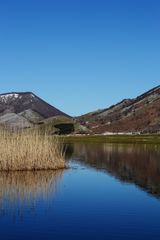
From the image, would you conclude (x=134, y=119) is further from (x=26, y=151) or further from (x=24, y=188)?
(x=24, y=188)

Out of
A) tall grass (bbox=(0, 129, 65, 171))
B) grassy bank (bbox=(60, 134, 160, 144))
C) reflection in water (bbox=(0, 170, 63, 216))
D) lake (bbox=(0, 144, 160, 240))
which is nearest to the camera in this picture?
lake (bbox=(0, 144, 160, 240))

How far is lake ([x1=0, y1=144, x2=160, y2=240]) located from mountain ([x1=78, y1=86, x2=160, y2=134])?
3958 inches

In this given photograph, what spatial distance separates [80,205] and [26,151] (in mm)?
10470

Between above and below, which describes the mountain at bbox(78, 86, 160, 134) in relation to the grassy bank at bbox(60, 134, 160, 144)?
above

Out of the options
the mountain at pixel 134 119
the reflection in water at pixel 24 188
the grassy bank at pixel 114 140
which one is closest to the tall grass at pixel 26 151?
the reflection in water at pixel 24 188

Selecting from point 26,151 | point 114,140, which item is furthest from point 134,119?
point 26,151

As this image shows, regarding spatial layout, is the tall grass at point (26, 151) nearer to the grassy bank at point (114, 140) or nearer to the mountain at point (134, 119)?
the grassy bank at point (114, 140)

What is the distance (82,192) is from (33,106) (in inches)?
4613

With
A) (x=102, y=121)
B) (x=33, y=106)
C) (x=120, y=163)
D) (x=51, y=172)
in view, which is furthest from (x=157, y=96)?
(x=51, y=172)

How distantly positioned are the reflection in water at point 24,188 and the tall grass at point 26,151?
628mm

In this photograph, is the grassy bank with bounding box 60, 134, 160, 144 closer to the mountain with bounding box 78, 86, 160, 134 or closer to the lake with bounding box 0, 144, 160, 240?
the mountain with bounding box 78, 86, 160, 134

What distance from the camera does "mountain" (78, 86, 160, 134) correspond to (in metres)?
143

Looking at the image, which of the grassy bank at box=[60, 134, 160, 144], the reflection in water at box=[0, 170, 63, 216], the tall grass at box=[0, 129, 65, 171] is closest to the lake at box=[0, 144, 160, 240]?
the reflection in water at box=[0, 170, 63, 216]

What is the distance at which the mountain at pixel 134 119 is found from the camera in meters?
143
